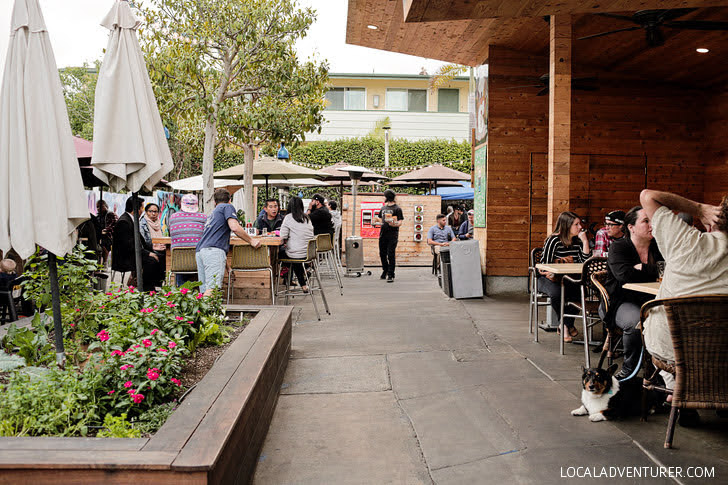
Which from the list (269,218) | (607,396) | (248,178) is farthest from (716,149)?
(248,178)

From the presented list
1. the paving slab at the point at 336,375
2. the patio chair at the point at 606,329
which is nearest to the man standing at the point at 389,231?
the paving slab at the point at 336,375

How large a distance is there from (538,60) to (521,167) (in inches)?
72.5

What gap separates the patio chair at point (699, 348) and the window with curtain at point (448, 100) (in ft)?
86.2

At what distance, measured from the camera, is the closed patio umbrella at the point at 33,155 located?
11.7ft

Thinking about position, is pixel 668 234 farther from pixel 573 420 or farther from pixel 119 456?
pixel 119 456

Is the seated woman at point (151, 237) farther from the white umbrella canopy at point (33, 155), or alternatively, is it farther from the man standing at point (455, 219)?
the man standing at point (455, 219)

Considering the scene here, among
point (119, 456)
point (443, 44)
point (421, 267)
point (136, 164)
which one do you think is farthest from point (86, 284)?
point (421, 267)

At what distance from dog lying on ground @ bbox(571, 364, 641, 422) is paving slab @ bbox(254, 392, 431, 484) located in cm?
120

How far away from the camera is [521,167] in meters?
10.3

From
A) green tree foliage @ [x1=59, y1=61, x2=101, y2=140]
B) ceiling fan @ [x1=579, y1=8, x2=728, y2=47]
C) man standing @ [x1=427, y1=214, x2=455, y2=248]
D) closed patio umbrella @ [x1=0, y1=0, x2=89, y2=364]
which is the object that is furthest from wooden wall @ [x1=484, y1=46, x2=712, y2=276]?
green tree foliage @ [x1=59, y1=61, x2=101, y2=140]

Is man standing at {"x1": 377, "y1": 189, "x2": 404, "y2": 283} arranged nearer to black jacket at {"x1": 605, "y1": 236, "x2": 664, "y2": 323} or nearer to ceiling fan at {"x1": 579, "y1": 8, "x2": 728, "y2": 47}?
ceiling fan at {"x1": 579, "y1": 8, "x2": 728, "y2": 47}

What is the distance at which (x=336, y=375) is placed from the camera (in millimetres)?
5316

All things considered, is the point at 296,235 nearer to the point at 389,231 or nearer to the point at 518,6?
the point at 518,6

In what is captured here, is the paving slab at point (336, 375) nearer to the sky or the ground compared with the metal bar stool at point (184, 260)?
nearer to the ground
